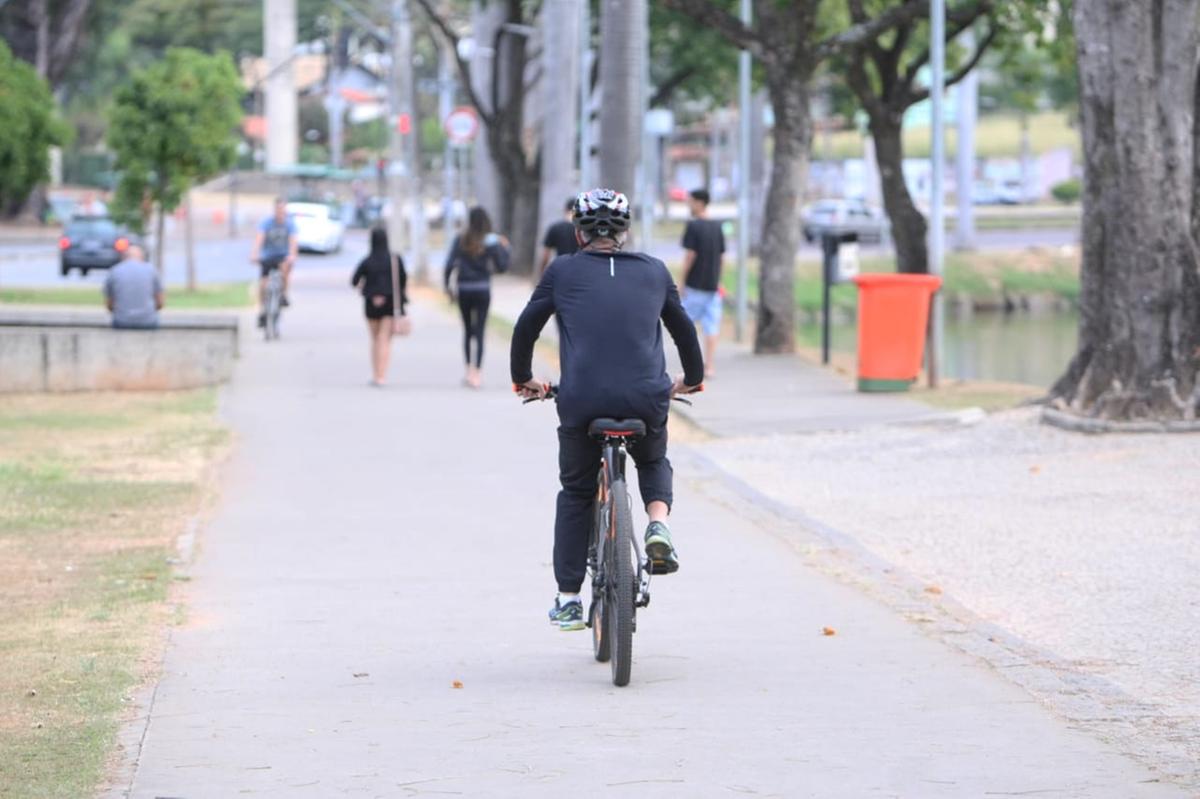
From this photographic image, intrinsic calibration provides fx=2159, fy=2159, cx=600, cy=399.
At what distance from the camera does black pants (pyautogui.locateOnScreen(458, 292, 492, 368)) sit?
67.1ft

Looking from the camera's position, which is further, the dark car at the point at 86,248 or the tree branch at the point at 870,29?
the dark car at the point at 86,248

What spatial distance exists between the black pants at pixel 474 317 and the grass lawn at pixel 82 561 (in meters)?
2.52

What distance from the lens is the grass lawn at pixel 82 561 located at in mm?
6723

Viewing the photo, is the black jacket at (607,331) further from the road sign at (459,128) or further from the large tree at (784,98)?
the road sign at (459,128)

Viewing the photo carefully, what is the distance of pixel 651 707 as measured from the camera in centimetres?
723

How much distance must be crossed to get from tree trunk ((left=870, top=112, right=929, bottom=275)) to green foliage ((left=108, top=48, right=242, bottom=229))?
11.8m

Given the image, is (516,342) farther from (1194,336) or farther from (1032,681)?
(1194,336)

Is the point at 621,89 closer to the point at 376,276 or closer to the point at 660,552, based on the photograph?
the point at 376,276

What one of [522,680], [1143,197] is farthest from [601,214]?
[1143,197]

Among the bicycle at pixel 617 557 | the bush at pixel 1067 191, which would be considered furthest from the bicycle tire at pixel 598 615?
the bush at pixel 1067 191

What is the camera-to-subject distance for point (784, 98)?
916 inches

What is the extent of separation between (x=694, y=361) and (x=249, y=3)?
105 m

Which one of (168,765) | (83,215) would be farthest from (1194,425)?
(83,215)

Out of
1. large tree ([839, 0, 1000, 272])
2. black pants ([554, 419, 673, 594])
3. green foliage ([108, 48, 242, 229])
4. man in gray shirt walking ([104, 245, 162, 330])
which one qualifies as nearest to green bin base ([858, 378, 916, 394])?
man in gray shirt walking ([104, 245, 162, 330])
